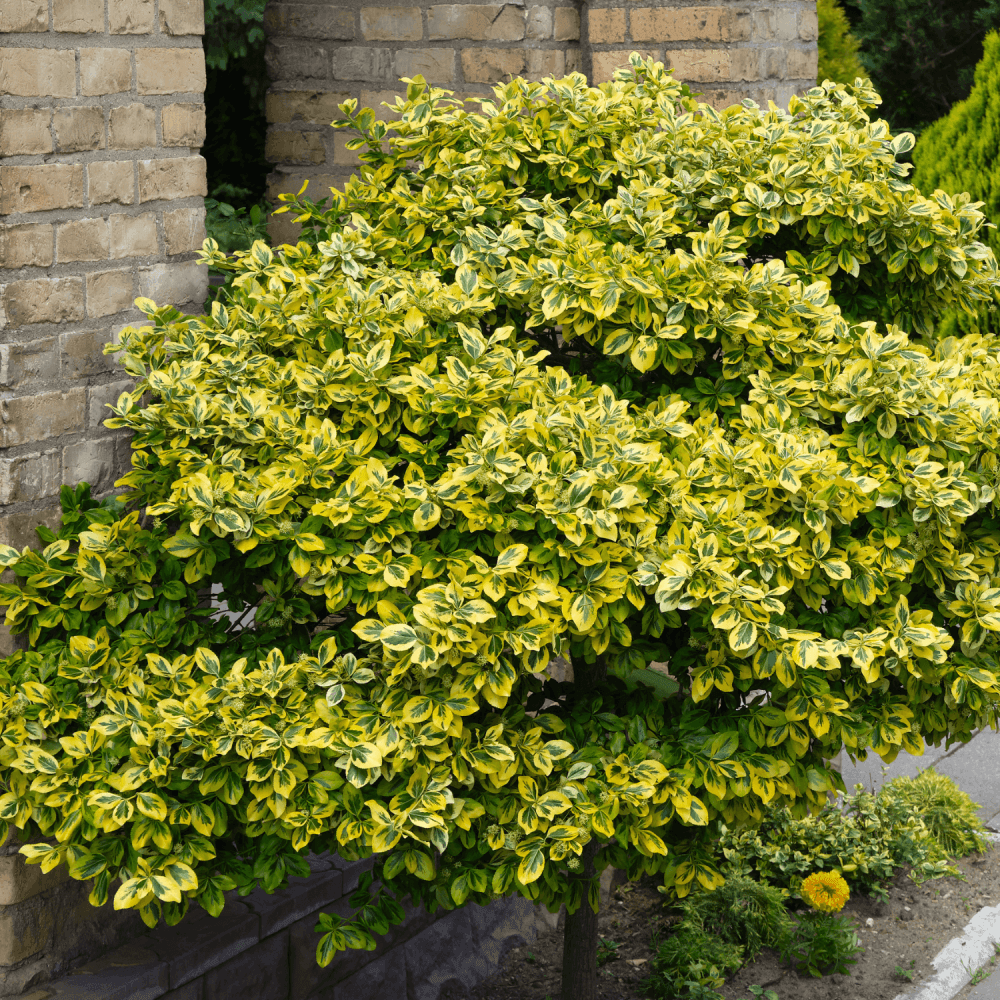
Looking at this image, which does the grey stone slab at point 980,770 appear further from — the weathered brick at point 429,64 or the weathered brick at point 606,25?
the weathered brick at point 429,64

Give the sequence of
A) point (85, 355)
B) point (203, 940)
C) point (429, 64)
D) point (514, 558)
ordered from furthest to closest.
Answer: point (429, 64), point (203, 940), point (85, 355), point (514, 558)

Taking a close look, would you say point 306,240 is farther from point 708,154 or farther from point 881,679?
point 881,679

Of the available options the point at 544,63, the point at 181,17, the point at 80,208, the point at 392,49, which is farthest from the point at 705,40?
the point at 80,208

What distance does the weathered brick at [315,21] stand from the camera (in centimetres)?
346

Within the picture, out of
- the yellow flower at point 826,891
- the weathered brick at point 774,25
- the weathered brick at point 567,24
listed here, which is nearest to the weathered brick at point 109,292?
the weathered brick at point 567,24

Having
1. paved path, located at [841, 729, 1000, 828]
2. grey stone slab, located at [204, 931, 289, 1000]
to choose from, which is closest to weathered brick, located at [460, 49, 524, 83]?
grey stone slab, located at [204, 931, 289, 1000]

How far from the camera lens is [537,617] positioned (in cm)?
185

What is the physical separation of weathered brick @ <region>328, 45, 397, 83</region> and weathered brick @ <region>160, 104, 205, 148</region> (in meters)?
0.93

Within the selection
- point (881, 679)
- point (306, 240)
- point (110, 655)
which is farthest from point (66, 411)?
point (881, 679)

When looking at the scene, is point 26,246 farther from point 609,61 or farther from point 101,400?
point 609,61

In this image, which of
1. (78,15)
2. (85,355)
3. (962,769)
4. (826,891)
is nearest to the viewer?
(78,15)

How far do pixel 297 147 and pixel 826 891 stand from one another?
2.97 m

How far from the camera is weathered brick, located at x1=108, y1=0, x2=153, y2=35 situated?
7.93ft

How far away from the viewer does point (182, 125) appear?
262cm
